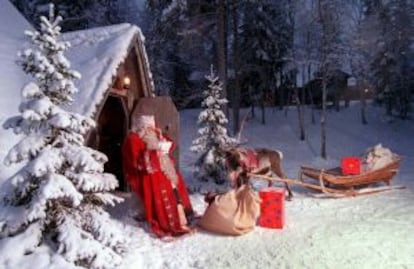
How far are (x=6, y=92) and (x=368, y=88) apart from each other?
2670cm

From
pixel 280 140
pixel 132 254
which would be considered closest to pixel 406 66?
pixel 280 140

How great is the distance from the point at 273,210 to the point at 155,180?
6.38ft

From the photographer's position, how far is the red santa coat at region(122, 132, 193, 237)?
23.6 feet

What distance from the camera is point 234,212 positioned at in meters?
6.86

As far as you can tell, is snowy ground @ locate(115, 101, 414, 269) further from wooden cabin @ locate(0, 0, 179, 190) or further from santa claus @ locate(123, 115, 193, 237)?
wooden cabin @ locate(0, 0, 179, 190)

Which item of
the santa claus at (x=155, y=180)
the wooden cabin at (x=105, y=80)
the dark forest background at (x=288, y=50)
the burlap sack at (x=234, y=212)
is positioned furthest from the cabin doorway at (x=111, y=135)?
the dark forest background at (x=288, y=50)

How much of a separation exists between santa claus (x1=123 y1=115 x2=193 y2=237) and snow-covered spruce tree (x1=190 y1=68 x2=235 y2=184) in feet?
13.1

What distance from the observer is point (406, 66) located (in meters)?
27.9

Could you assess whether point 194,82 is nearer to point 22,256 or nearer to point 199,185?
point 199,185

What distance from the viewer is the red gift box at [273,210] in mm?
7109

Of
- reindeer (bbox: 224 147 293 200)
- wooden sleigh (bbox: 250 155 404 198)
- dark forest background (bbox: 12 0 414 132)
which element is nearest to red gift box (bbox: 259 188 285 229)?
reindeer (bbox: 224 147 293 200)

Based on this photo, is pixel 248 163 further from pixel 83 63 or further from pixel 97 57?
pixel 83 63

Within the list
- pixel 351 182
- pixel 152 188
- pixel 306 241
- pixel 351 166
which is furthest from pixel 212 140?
pixel 306 241

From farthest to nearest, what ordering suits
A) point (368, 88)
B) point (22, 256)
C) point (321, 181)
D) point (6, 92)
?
1. point (368, 88)
2. point (321, 181)
3. point (6, 92)
4. point (22, 256)
